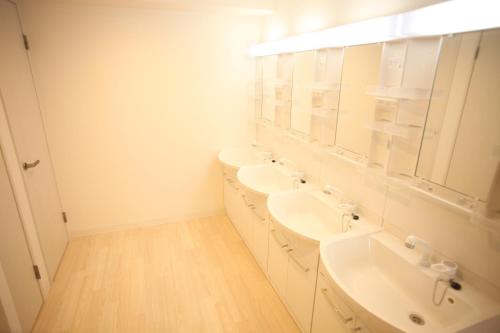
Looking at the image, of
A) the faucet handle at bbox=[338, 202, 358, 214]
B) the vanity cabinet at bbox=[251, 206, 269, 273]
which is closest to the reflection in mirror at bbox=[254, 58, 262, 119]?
the vanity cabinet at bbox=[251, 206, 269, 273]

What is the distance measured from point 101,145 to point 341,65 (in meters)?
2.62

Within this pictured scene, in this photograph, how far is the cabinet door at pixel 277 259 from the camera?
2.12 meters

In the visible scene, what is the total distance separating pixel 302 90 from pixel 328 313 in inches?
70.6

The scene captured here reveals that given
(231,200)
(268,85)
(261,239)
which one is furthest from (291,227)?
(268,85)

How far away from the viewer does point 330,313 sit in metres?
1.57

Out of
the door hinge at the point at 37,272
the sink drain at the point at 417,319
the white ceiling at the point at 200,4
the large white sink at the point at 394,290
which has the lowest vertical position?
the door hinge at the point at 37,272

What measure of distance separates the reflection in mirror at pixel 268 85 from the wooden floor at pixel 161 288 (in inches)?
61.5

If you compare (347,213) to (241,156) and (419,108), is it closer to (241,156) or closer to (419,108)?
(419,108)

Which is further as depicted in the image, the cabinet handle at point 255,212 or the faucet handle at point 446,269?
the cabinet handle at point 255,212

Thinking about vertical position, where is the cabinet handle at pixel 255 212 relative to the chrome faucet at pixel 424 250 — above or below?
below

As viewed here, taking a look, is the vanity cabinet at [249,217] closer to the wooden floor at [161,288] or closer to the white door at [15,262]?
the wooden floor at [161,288]

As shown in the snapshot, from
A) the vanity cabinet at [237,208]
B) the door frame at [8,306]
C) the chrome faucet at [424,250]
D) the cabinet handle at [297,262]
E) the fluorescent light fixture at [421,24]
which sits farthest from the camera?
→ the vanity cabinet at [237,208]

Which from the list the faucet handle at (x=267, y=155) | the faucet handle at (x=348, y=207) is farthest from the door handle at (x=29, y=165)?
the faucet handle at (x=348, y=207)

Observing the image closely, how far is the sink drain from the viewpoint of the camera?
1.25 meters
